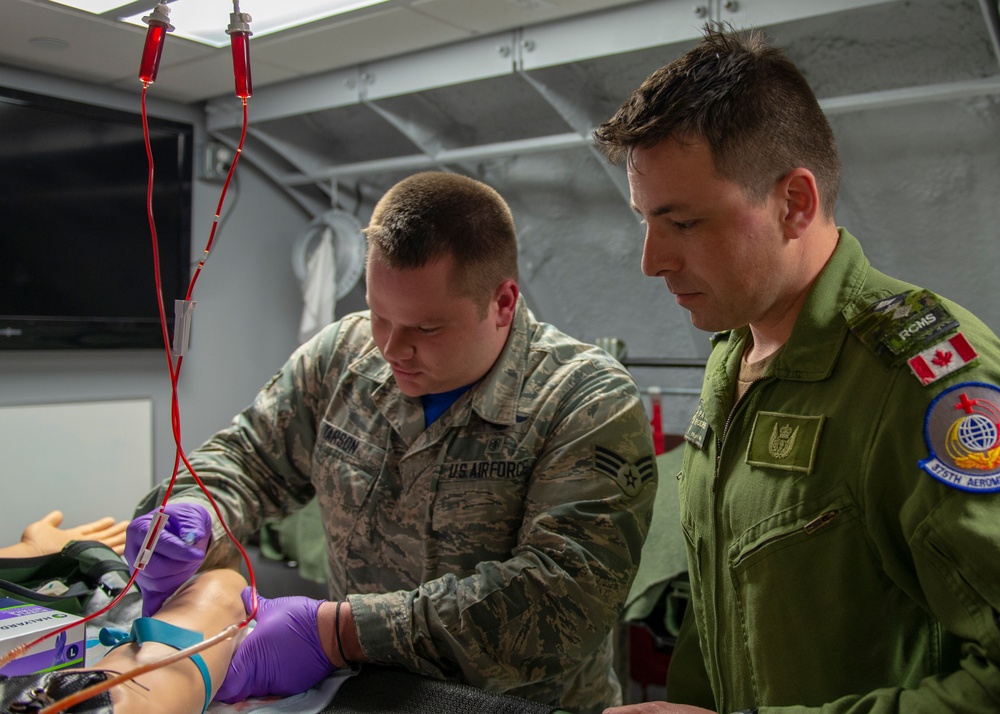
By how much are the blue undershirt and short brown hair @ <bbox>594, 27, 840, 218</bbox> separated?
0.65 meters

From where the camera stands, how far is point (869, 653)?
3.12 feet

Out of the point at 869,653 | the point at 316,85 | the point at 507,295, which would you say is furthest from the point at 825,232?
the point at 316,85

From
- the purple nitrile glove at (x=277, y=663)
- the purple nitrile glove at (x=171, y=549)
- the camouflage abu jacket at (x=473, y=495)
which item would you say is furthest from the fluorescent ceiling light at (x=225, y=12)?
the purple nitrile glove at (x=277, y=663)

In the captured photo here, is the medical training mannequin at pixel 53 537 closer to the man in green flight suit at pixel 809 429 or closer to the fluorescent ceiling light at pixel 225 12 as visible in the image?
the fluorescent ceiling light at pixel 225 12

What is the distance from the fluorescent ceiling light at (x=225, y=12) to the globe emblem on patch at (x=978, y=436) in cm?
208

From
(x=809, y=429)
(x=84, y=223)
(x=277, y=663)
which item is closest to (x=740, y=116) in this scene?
(x=809, y=429)

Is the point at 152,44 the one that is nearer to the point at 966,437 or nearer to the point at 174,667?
the point at 174,667

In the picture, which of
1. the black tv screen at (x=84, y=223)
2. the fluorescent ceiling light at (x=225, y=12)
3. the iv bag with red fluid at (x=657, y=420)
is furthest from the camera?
the black tv screen at (x=84, y=223)

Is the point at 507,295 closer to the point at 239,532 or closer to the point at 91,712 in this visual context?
the point at 239,532

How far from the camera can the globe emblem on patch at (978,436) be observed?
2.71ft

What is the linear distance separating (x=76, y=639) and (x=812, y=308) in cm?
109

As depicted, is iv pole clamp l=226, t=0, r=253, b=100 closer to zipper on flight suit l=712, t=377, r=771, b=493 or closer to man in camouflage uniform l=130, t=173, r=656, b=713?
man in camouflage uniform l=130, t=173, r=656, b=713

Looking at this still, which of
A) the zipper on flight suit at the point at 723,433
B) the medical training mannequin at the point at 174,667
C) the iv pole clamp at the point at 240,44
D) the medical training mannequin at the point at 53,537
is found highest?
the iv pole clamp at the point at 240,44

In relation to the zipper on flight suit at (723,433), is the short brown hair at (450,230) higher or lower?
higher
